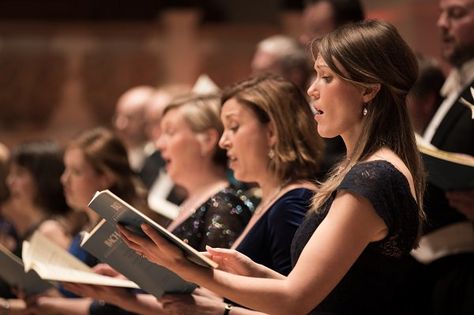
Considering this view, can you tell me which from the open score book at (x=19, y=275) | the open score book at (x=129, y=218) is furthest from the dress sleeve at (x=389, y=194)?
the open score book at (x=19, y=275)

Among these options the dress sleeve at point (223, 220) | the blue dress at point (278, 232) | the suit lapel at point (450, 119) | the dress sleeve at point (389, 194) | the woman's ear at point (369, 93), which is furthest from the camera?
the suit lapel at point (450, 119)

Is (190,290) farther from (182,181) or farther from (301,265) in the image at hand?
(182,181)

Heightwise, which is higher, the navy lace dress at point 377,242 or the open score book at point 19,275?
the navy lace dress at point 377,242

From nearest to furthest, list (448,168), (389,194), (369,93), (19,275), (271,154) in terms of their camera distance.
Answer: (389,194)
(369,93)
(448,168)
(271,154)
(19,275)

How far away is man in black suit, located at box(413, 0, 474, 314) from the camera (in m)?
3.62

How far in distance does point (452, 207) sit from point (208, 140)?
0.93 meters

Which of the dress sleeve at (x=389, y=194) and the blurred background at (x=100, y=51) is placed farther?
the blurred background at (x=100, y=51)

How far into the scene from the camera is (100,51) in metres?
7.86

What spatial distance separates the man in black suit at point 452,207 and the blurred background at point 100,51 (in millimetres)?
3985

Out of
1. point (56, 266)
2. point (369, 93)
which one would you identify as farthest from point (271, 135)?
point (56, 266)

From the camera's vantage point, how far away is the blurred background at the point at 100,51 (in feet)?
25.5

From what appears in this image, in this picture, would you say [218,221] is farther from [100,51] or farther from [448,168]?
[100,51]

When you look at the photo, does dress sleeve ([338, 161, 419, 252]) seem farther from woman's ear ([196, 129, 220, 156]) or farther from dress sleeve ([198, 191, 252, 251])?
woman's ear ([196, 129, 220, 156])

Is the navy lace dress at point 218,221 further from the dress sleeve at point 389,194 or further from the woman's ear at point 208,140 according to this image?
the dress sleeve at point 389,194
